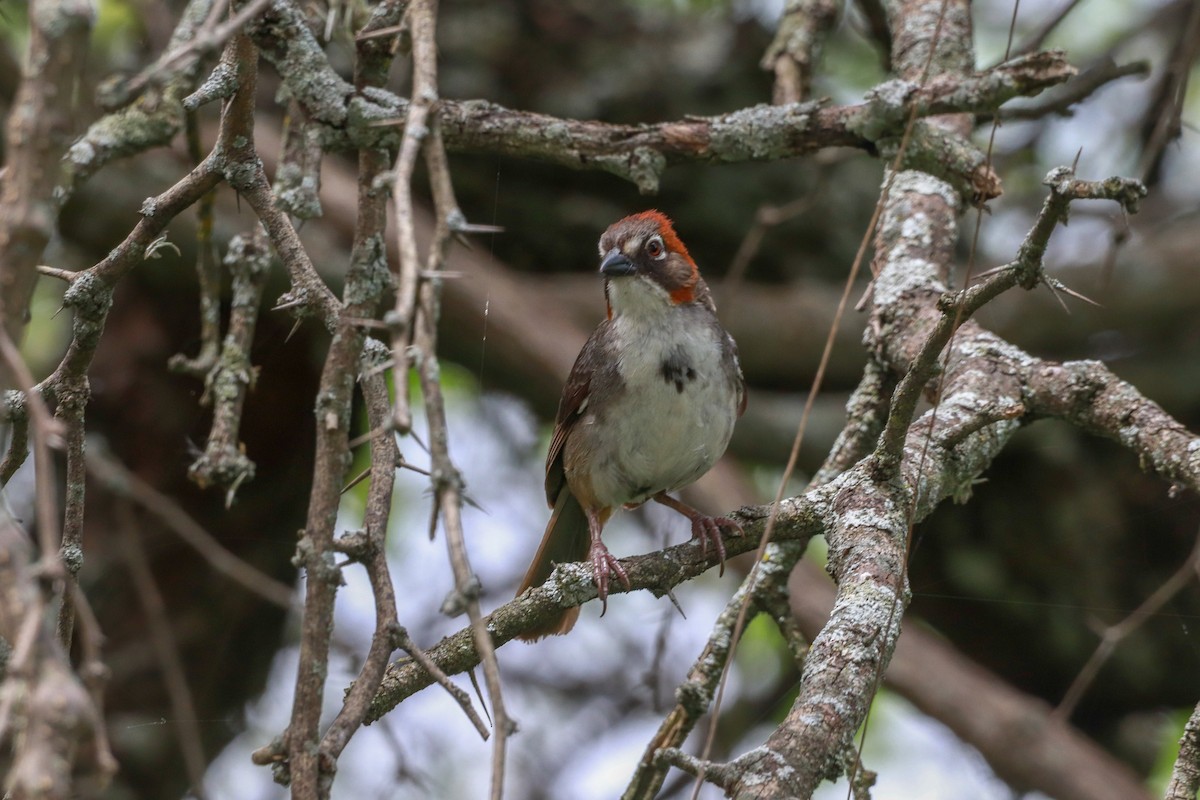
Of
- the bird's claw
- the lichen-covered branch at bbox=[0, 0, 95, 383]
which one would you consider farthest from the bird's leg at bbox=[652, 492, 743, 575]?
the lichen-covered branch at bbox=[0, 0, 95, 383]

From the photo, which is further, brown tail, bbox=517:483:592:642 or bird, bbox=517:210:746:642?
brown tail, bbox=517:483:592:642

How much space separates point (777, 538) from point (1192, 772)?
109 centimetres

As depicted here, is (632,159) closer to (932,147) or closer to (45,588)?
(932,147)

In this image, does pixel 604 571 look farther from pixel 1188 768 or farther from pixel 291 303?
pixel 1188 768

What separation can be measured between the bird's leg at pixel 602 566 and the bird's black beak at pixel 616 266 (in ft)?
2.88

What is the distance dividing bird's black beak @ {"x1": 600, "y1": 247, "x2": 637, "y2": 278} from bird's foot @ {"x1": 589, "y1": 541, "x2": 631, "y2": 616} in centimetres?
101

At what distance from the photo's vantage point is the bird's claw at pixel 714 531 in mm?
3206

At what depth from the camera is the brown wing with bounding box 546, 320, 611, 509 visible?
4.14 meters

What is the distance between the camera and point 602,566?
341 cm

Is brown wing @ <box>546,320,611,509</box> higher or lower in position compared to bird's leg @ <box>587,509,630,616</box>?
higher

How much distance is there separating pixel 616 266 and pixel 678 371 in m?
0.44

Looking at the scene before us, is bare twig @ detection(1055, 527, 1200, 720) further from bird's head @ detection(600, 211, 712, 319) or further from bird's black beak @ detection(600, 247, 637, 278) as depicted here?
bird's black beak @ detection(600, 247, 637, 278)

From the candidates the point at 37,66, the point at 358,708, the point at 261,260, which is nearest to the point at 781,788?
the point at 358,708

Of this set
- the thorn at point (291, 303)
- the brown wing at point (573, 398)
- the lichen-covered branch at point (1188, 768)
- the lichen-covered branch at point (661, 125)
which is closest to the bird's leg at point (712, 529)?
the brown wing at point (573, 398)
